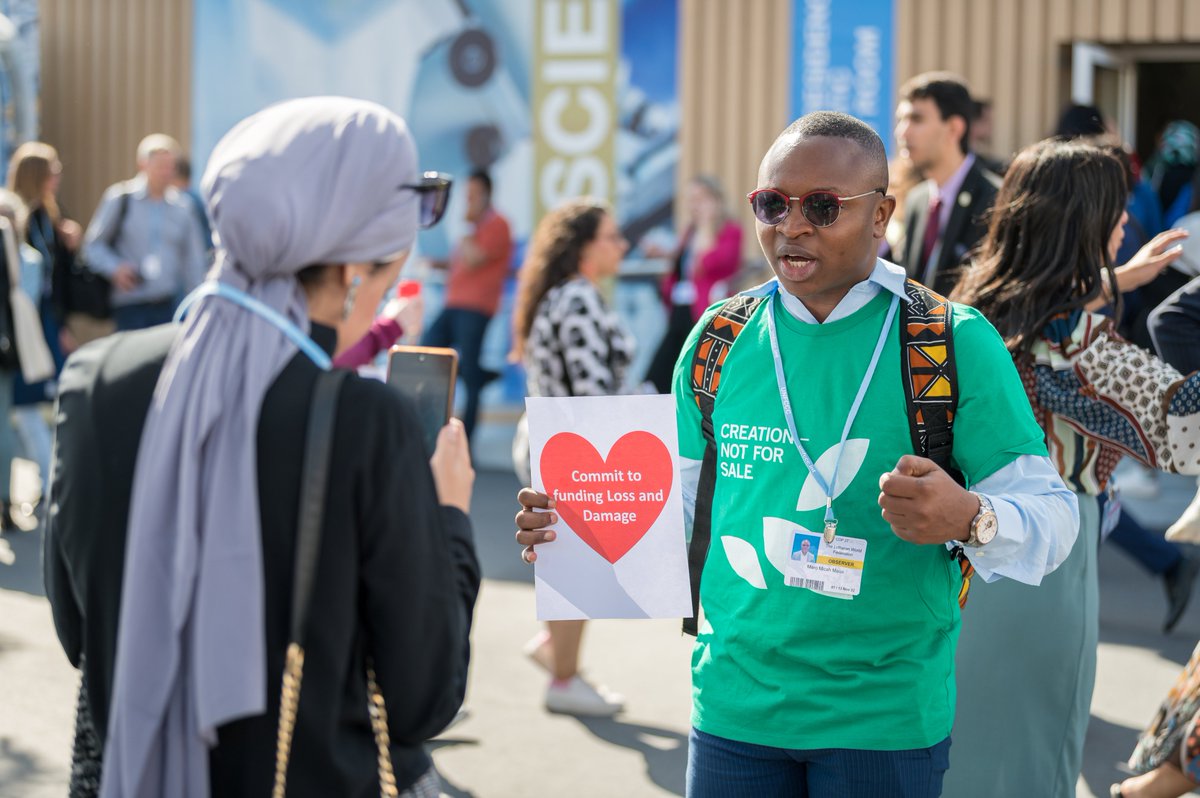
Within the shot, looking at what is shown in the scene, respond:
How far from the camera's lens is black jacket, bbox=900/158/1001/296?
538 cm

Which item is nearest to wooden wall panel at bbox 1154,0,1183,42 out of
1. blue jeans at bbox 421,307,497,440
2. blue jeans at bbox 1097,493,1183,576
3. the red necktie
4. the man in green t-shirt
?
blue jeans at bbox 421,307,497,440

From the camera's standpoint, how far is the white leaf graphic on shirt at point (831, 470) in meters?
2.55

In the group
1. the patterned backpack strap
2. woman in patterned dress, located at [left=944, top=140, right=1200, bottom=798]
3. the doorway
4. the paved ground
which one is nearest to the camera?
the patterned backpack strap

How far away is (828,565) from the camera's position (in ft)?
8.39

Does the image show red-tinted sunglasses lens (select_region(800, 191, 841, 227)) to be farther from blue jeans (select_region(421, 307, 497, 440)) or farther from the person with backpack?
blue jeans (select_region(421, 307, 497, 440))

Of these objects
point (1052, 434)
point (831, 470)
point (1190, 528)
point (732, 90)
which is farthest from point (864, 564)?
point (732, 90)

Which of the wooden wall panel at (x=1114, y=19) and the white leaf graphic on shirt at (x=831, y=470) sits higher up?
the wooden wall panel at (x=1114, y=19)

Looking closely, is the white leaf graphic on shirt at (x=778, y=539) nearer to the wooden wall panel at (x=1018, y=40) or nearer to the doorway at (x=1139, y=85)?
the doorway at (x=1139, y=85)

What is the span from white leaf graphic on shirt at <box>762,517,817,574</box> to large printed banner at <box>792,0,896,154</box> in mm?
9337

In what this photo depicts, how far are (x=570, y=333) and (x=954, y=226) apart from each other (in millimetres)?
1498

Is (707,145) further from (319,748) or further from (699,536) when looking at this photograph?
(319,748)

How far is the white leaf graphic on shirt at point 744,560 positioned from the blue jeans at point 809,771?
0.29 meters

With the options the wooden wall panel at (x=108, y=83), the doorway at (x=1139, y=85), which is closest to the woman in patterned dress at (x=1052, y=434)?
the doorway at (x=1139, y=85)

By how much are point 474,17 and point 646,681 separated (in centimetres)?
827
